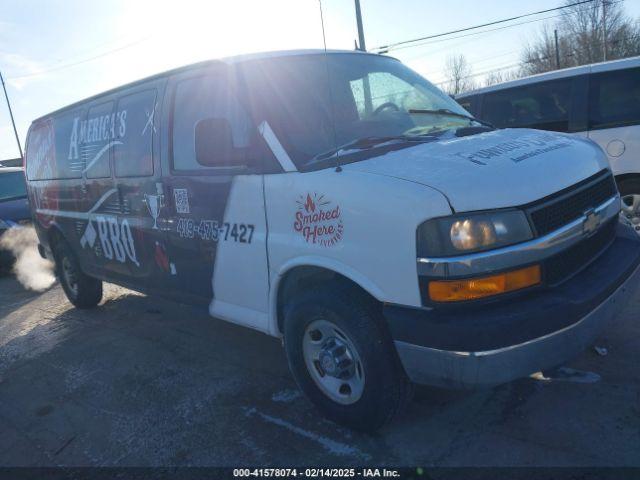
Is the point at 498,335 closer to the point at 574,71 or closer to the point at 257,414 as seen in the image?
the point at 257,414

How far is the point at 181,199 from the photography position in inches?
142

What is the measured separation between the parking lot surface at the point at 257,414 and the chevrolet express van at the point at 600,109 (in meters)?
2.10

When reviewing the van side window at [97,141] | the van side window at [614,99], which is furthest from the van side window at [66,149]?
the van side window at [614,99]

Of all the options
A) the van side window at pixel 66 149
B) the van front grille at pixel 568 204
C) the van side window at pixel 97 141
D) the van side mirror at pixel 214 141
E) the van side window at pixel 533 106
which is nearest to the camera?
the van front grille at pixel 568 204

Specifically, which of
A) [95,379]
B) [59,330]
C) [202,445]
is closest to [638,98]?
[202,445]

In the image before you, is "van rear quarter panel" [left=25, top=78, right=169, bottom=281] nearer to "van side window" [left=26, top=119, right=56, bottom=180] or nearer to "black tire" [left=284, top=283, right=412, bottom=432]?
"van side window" [left=26, top=119, right=56, bottom=180]

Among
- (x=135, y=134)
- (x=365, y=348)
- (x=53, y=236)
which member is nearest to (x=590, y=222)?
(x=365, y=348)

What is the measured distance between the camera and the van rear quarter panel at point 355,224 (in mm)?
2277

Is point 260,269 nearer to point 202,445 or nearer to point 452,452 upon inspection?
point 202,445

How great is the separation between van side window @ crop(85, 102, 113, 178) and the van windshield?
198 centimetres

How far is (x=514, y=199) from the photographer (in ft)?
7.48

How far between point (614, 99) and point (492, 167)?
435cm

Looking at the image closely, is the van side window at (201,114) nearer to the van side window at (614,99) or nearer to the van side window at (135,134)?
the van side window at (135,134)

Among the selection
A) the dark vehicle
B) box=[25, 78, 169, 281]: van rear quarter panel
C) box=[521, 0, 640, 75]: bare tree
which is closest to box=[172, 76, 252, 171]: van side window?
box=[25, 78, 169, 281]: van rear quarter panel
